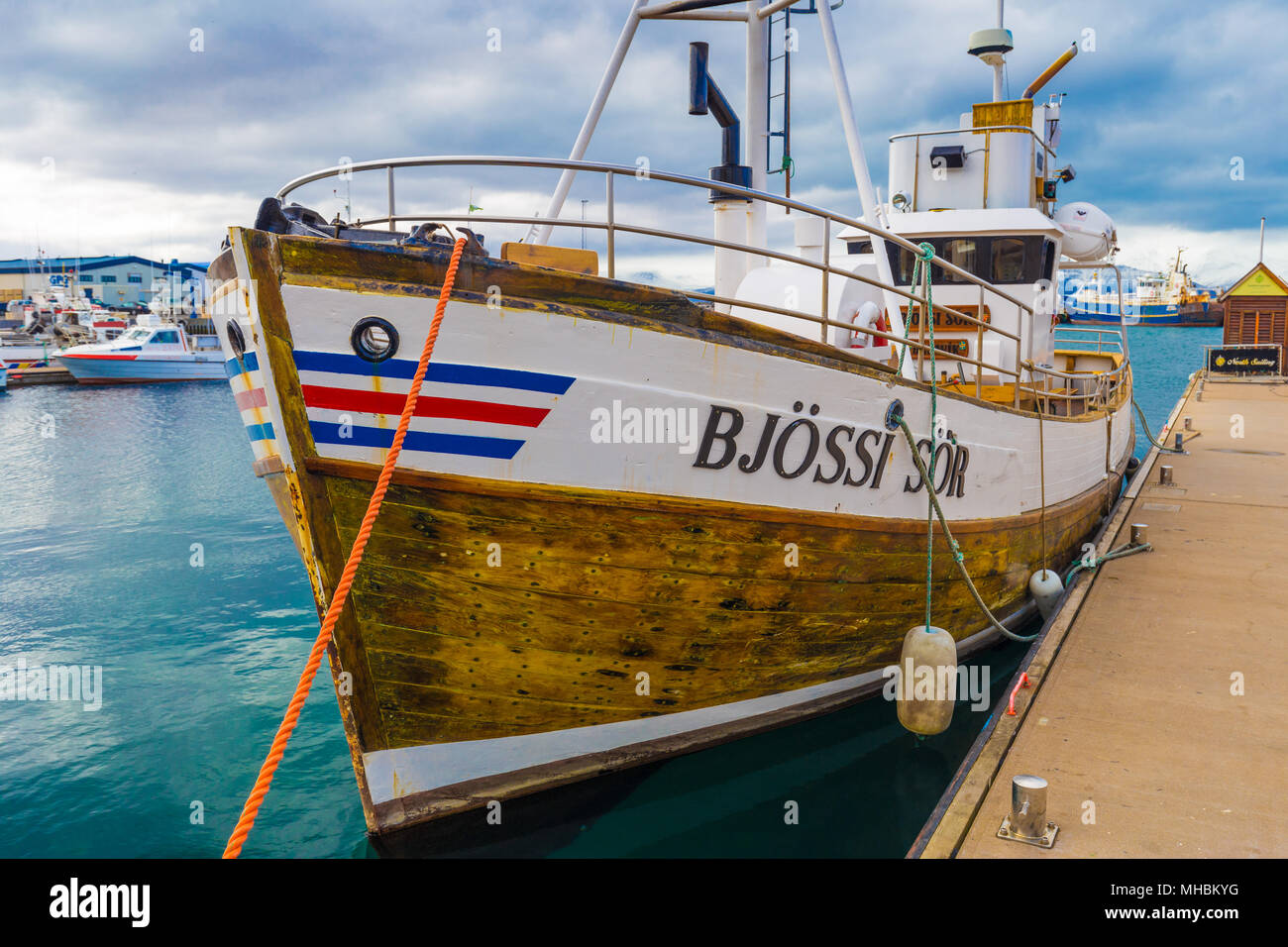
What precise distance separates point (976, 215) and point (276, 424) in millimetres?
7393

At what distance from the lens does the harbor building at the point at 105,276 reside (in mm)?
86000

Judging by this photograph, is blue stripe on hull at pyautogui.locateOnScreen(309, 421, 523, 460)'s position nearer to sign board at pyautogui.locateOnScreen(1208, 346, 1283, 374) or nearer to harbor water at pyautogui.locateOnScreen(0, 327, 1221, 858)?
harbor water at pyautogui.locateOnScreen(0, 327, 1221, 858)

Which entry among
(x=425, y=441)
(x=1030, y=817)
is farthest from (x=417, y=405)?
(x=1030, y=817)

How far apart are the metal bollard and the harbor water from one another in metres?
1.44

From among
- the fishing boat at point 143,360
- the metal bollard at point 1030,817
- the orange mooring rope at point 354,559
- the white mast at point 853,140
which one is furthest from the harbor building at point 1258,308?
the fishing boat at point 143,360

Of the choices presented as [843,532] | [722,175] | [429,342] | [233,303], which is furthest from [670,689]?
[722,175]

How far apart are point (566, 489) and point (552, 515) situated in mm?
133

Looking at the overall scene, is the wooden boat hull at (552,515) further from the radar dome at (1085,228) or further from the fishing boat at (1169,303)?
the fishing boat at (1169,303)

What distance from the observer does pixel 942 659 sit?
4.43 metres

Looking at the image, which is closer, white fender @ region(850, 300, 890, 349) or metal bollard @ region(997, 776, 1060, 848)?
metal bollard @ region(997, 776, 1060, 848)

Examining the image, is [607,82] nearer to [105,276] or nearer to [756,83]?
[756,83]

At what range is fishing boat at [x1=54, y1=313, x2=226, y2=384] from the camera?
4216cm

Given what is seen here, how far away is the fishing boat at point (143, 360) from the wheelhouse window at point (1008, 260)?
4549cm

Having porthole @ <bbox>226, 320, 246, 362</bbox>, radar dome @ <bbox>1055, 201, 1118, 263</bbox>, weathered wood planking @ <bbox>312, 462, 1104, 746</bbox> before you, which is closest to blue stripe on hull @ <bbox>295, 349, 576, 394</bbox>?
weathered wood planking @ <bbox>312, 462, 1104, 746</bbox>
